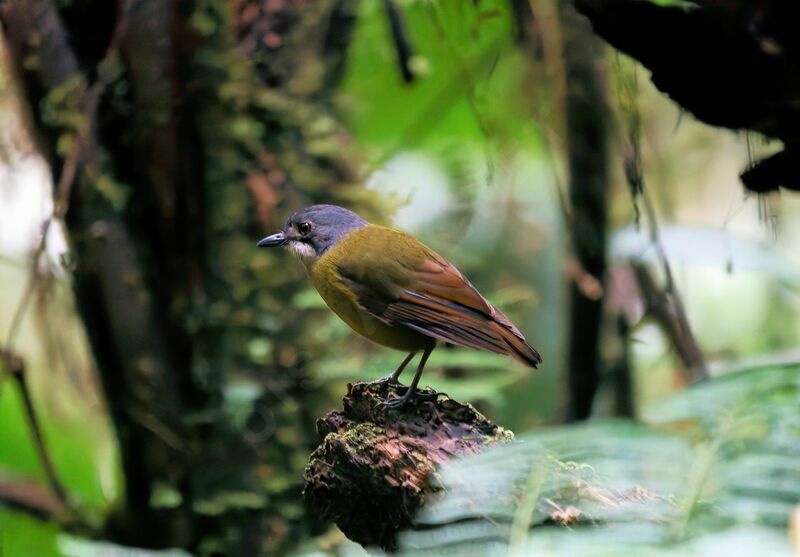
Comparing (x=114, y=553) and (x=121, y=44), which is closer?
(x=114, y=553)

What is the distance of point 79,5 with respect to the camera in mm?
2973

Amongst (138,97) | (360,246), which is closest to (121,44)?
(138,97)

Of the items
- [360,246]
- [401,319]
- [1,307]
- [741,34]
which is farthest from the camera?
[1,307]

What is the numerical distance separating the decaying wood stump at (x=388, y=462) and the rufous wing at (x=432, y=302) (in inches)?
7.2

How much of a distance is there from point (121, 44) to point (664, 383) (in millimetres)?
3393

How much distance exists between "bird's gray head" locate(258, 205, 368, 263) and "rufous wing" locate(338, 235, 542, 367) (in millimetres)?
253

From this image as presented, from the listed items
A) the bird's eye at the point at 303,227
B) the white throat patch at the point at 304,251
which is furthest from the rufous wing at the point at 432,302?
the bird's eye at the point at 303,227

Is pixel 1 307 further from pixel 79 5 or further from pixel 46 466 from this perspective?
pixel 79 5

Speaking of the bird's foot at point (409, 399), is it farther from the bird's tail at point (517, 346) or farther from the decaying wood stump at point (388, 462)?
the bird's tail at point (517, 346)

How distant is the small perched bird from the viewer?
1987mm

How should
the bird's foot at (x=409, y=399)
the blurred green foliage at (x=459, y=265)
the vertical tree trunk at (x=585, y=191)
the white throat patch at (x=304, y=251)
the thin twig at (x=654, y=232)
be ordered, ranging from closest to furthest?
1. the blurred green foliage at (x=459, y=265)
2. the bird's foot at (x=409, y=399)
3. the thin twig at (x=654, y=232)
4. the white throat patch at (x=304, y=251)
5. the vertical tree trunk at (x=585, y=191)

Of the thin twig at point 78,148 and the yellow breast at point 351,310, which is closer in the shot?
the yellow breast at point 351,310

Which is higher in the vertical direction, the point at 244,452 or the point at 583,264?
the point at 583,264

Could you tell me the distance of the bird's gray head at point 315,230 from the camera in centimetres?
254
